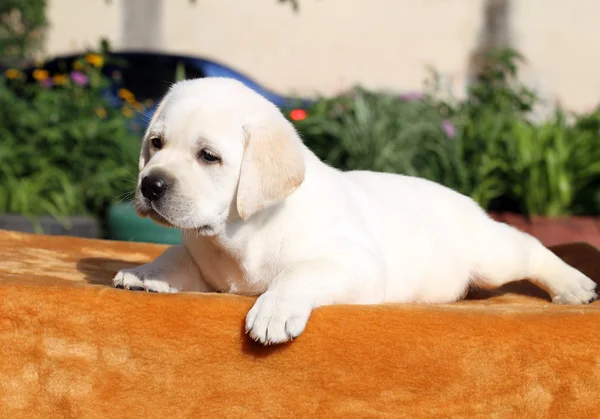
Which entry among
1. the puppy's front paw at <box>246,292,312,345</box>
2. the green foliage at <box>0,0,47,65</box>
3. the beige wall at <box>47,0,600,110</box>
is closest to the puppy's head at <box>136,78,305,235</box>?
the puppy's front paw at <box>246,292,312,345</box>

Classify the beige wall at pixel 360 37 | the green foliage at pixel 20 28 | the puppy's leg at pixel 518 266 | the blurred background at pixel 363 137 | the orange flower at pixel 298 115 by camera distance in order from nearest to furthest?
1. the puppy's leg at pixel 518 266
2. the blurred background at pixel 363 137
3. the orange flower at pixel 298 115
4. the beige wall at pixel 360 37
5. the green foliage at pixel 20 28

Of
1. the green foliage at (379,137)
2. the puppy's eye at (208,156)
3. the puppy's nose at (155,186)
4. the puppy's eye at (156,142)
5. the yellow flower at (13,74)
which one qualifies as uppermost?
the puppy's eye at (208,156)

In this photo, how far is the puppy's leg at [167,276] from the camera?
338 cm

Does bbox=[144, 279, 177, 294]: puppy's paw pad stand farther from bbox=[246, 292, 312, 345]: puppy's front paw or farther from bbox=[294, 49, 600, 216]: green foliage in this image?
bbox=[294, 49, 600, 216]: green foliage

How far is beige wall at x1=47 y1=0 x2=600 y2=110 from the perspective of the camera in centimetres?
1462

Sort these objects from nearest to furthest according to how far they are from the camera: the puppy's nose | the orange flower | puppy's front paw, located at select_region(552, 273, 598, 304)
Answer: the puppy's nose
puppy's front paw, located at select_region(552, 273, 598, 304)
the orange flower

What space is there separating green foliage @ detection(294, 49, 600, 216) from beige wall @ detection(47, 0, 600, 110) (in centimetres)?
688

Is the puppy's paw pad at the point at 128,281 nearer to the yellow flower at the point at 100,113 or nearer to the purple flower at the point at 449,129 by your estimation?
the purple flower at the point at 449,129

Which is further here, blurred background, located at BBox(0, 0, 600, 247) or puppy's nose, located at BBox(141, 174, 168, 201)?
blurred background, located at BBox(0, 0, 600, 247)

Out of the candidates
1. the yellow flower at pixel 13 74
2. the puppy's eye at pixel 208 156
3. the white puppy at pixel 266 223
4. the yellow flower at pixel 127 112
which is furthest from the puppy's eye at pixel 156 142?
the yellow flower at pixel 13 74

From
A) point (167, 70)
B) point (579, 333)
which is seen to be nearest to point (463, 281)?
point (579, 333)

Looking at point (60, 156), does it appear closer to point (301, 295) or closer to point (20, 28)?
point (301, 295)

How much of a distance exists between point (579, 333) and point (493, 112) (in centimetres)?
561

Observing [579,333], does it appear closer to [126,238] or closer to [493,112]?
[126,238]
